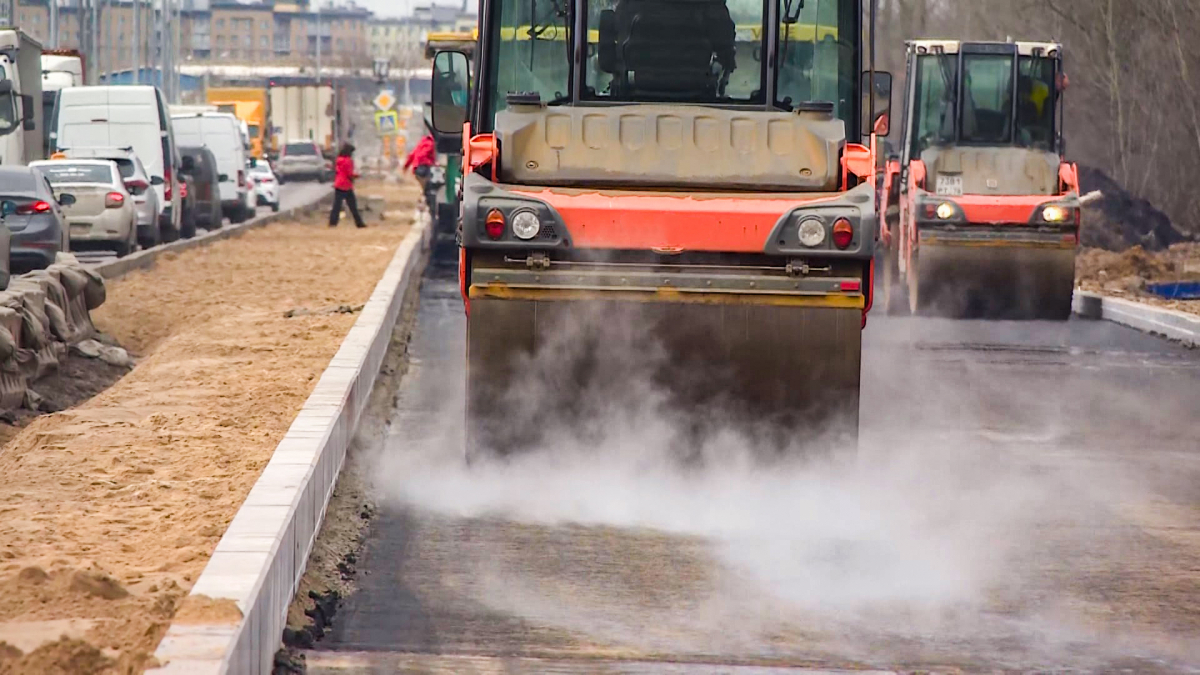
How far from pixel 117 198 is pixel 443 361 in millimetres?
13138

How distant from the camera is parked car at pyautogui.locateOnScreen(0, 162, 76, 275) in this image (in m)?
21.2

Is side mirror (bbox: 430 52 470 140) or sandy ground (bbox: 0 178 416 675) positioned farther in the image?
side mirror (bbox: 430 52 470 140)

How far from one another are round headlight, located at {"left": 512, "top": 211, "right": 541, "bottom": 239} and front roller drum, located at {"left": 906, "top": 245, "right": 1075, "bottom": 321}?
11.6 meters

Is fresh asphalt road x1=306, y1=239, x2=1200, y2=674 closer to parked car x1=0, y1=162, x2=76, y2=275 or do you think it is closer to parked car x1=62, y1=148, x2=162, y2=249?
parked car x1=0, y1=162, x2=76, y2=275

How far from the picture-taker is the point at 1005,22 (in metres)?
48.2

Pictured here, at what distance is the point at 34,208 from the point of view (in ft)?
70.5

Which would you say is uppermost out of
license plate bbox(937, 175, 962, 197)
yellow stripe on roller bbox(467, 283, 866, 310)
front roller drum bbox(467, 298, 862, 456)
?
license plate bbox(937, 175, 962, 197)

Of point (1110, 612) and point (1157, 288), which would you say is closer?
point (1110, 612)

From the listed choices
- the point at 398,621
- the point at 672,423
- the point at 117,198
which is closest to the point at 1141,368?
the point at 672,423

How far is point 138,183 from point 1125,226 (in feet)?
54.4

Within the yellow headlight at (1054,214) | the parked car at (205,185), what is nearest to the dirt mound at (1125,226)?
the yellow headlight at (1054,214)

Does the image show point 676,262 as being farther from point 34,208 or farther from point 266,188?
point 266,188

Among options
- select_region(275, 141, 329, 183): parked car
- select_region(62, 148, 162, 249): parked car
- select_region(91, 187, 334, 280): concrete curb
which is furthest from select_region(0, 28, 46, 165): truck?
select_region(275, 141, 329, 183): parked car

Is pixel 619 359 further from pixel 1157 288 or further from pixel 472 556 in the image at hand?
pixel 1157 288
